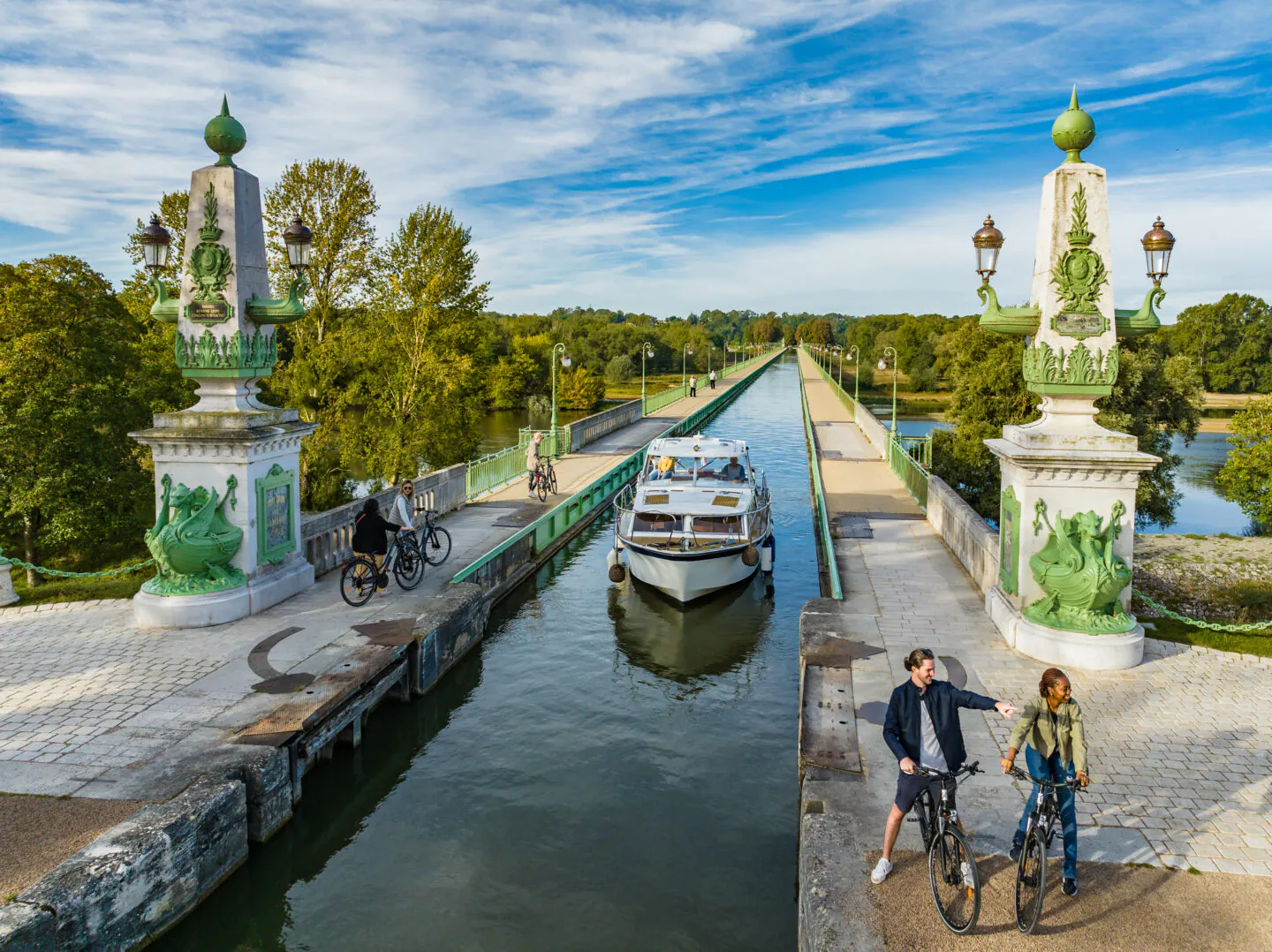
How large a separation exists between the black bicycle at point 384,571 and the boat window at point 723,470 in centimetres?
728

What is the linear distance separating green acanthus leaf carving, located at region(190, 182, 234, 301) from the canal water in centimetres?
642

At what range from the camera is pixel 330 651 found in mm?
11383

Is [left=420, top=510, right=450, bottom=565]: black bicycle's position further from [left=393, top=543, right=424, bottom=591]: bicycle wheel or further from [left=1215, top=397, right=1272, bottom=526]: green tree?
[left=1215, top=397, right=1272, bottom=526]: green tree

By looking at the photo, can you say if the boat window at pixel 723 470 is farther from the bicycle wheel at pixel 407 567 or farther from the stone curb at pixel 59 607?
the stone curb at pixel 59 607

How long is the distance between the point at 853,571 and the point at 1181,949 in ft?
35.9

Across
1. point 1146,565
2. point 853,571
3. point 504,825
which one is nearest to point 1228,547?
point 1146,565

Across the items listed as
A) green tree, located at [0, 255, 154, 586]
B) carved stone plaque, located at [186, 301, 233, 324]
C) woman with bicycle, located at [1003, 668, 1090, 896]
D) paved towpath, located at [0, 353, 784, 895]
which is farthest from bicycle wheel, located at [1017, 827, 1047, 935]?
green tree, located at [0, 255, 154, 586]

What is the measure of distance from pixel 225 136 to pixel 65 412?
968cm

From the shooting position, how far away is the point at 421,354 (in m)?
29.0

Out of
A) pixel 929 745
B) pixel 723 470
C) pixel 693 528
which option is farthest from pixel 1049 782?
pixel 723 470

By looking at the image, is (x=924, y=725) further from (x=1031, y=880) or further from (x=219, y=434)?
(x=219, y=434)

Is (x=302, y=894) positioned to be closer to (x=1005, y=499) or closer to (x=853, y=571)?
(x=1005, y=499)

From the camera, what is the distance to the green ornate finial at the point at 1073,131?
1160cm

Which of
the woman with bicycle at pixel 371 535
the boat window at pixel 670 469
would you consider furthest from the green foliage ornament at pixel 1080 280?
the woman with bicycle at pixel 371 535
